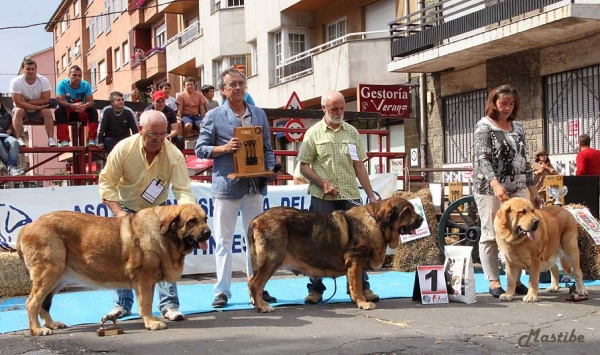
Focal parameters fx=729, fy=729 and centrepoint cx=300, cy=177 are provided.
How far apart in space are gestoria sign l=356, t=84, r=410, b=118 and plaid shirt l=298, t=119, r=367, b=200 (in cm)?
1093

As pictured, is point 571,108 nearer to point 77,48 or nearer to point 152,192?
point 152,192

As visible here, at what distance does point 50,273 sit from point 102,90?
46271 mm

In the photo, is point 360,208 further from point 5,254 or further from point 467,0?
point 467,0

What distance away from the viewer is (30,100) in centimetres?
1095

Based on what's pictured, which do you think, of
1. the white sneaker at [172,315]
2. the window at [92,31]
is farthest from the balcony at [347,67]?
the window at [92,31]

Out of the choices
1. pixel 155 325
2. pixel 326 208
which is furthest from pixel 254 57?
pixel 155 325

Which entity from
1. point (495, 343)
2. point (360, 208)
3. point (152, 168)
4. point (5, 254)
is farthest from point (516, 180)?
point (5, 254)

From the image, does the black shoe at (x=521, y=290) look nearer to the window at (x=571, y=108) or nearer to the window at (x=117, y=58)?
the window at (x=571, y=108)

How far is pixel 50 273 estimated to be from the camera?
584 centimetres

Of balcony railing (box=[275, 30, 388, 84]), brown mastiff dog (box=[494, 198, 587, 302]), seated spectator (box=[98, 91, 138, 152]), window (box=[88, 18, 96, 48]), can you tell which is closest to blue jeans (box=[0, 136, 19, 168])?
seated spectator (box=[98, 91, 138, 152])

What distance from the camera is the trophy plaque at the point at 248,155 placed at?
7.03 metres

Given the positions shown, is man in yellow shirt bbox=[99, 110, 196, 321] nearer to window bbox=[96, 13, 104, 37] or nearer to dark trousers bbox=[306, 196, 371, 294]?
dark trousers bbox=[306, 196, 371, 294]

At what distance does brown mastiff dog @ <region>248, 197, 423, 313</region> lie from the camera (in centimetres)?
684

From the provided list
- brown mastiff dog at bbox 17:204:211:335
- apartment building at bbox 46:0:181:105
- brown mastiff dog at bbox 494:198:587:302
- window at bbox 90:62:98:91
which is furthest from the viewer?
window at bbox 90:62:98:91
